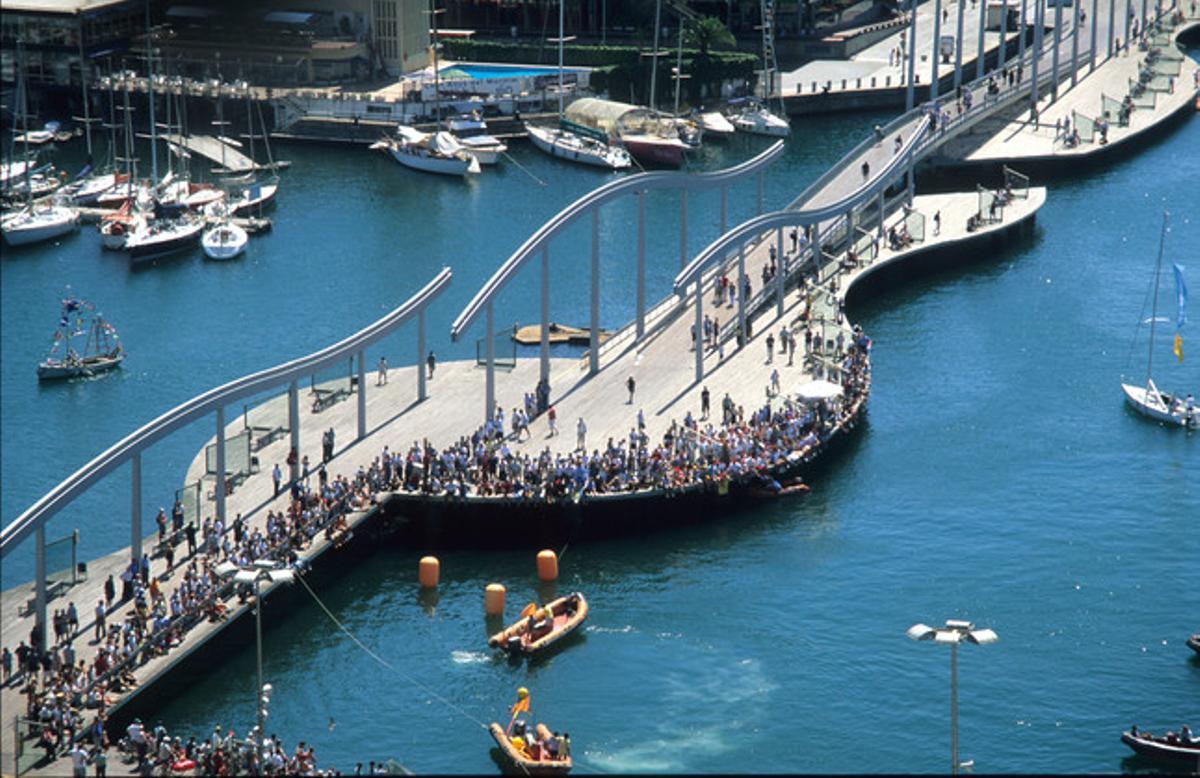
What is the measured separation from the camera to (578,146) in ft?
609

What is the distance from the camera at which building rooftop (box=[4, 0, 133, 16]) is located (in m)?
153

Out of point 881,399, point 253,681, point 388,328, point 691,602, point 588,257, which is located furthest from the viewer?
point 588,257

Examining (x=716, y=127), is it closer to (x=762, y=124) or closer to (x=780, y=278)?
(x=762, y=124)

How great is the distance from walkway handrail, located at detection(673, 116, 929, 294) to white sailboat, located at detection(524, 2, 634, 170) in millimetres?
24218

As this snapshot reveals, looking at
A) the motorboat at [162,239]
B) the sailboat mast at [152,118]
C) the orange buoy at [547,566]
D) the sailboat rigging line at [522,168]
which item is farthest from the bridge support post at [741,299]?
the sailboat mast at [152,118]

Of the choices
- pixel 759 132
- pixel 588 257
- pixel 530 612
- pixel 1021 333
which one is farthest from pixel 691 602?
pixel 759 132

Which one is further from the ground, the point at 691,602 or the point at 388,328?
the point at 388,328

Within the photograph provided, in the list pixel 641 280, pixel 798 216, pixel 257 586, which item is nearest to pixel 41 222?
pixel 641 280

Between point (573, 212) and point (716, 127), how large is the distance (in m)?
71.5

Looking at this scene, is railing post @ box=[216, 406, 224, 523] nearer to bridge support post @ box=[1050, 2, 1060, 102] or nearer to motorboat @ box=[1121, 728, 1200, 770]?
motorboat @ box=[1121, 728, 1200, 770]

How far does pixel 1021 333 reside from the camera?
140 m

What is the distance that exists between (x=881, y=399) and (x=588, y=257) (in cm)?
3233

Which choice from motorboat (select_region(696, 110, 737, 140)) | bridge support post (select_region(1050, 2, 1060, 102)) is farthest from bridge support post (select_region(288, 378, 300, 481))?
bridge support post (select_region(1050, 2, 1060, 102))

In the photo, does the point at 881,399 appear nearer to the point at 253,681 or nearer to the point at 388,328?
the point at 388,328
